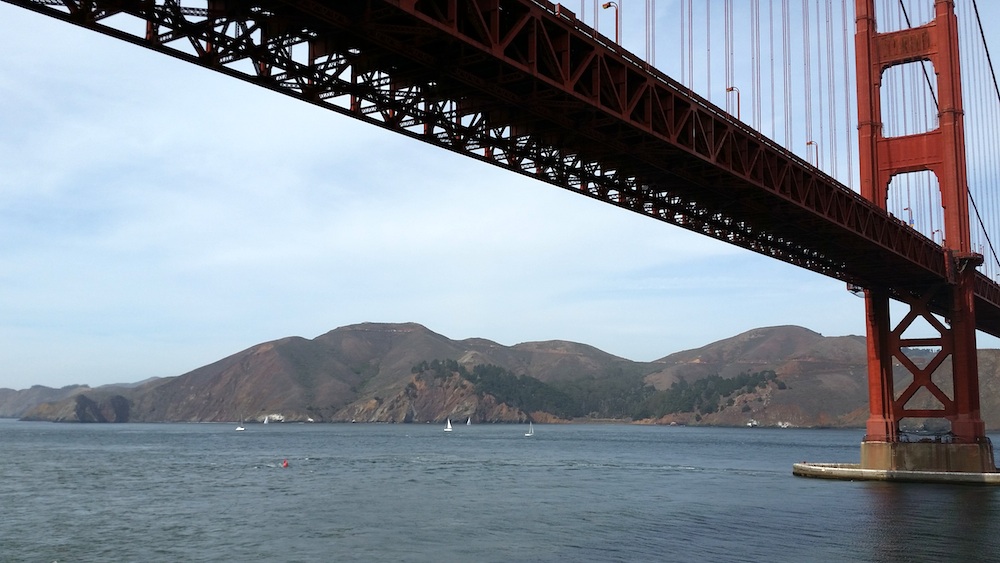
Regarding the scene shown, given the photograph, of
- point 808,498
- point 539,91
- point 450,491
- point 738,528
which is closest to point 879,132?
point 808,498

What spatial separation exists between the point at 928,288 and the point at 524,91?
39.6 m

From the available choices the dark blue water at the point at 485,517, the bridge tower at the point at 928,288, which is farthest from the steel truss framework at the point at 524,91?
the bridge tower at the point at 928,288

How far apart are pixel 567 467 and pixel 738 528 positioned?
47.6 meters

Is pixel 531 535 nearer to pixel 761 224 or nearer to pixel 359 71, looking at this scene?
pixel 761 224

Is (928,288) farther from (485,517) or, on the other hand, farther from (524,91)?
(524,91)

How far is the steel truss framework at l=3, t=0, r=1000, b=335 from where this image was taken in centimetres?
1844

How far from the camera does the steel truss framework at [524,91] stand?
18438 mm

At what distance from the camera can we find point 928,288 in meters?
54.8

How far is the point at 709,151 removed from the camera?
29.8 m

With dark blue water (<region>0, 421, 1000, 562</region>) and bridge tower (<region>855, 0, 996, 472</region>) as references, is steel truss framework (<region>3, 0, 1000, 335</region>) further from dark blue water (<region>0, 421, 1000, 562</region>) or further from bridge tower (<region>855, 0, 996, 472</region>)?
bridge tower (<region>855, 0, 996, 472</region>)

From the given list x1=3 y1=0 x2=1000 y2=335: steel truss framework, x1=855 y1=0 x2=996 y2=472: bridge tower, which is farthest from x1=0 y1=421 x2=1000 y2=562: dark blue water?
x1=3 y1=0 x2=1000 y2=335: steel truss framework

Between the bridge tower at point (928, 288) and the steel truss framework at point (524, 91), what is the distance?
56.4 feet

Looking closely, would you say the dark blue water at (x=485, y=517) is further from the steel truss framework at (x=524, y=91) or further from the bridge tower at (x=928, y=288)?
the steel truss framework at (x=524, y=91)

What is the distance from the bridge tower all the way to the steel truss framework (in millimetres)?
17184
